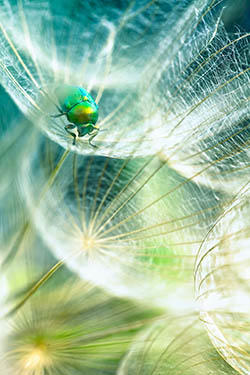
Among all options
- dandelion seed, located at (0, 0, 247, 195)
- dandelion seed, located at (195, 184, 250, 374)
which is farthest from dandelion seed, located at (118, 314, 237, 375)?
dandelion seed, located at (0, 0, 247, 195)

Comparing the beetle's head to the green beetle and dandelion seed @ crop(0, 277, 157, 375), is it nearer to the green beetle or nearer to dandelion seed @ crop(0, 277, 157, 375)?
the green beetle

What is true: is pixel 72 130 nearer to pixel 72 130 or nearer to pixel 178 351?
pixel 72 130

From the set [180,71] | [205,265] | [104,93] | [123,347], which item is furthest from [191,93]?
[123,347]

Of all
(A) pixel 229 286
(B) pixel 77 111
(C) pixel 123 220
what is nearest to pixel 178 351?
(A) pixel 229 286

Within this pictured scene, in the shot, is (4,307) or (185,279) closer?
(4,307)

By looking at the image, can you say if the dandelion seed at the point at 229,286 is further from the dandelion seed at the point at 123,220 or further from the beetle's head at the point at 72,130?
the beetle's head at the point at 72,130

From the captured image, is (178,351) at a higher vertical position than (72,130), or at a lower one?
lower

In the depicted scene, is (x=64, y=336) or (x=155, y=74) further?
(x=155, y=74)

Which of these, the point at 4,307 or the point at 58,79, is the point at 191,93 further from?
the point at 4,307
